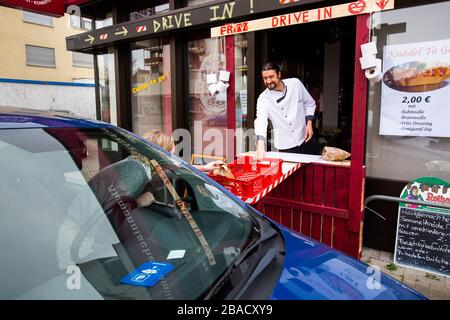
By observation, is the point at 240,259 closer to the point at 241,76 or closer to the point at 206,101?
the point at 241,76

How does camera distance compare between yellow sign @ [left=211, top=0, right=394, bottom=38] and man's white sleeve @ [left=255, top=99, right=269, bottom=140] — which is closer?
yellow sign @ [left=211, top=0, right=394, bottom=38]

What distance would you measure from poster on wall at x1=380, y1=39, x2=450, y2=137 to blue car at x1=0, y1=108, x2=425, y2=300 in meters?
2.51

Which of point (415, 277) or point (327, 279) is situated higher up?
point (327, 279)

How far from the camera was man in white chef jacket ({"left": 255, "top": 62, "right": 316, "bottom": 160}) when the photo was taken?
374 cm

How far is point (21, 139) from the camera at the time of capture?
4.99ft

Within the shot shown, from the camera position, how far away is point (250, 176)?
8.90ft

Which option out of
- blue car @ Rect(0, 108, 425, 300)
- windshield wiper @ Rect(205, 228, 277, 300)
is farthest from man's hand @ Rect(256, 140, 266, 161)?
windshield wiper @ Rect(205, 228, 277, 300)

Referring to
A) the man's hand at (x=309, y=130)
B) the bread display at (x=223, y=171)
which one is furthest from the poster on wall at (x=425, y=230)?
the bread display at (x=223, y=171)

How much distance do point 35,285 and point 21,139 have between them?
27.5 inches

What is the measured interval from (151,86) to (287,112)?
123 inches

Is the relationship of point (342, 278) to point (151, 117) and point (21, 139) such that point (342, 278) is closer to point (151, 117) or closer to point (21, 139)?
point (21, 139)

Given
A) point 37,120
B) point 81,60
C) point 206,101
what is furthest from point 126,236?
point 81,60

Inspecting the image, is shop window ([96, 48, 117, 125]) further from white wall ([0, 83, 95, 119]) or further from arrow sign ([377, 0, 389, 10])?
white wall ([0, 83, 95, 119])

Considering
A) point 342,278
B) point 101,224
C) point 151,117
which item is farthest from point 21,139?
point 151,117
